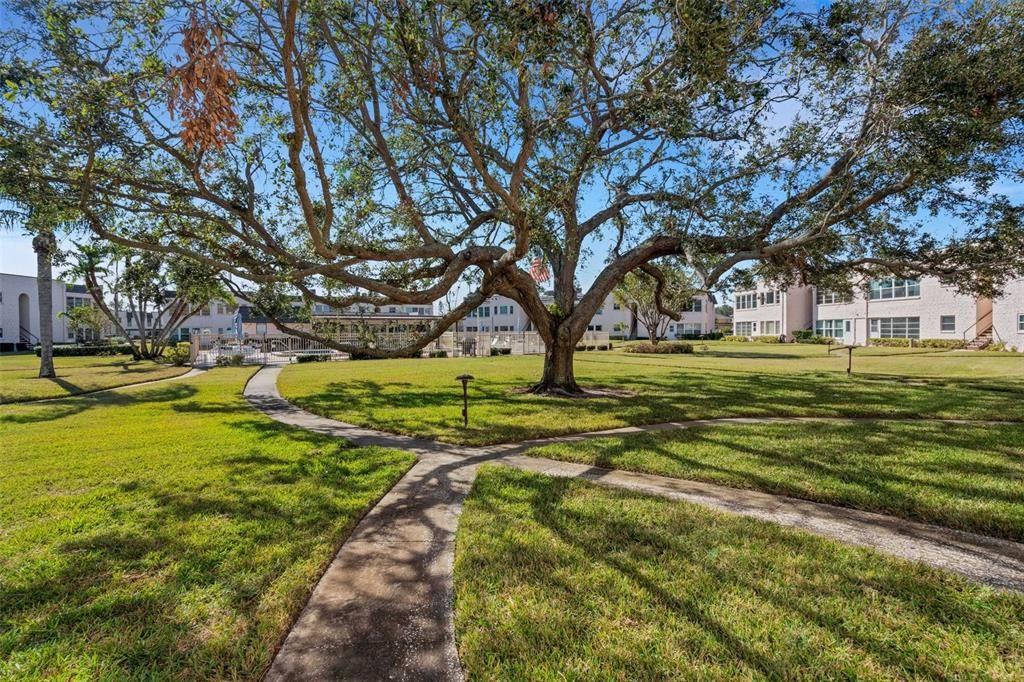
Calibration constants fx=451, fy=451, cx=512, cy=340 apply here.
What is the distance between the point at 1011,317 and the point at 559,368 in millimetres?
31781

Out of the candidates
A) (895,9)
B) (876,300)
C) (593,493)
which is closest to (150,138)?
(593,493)

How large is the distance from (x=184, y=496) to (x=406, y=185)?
8.66 metres

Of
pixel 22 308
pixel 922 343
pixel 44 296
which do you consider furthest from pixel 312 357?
pixel 922 343

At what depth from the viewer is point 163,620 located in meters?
2.72

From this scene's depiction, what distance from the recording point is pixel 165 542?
3.75 m

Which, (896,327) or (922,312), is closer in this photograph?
(922,312)

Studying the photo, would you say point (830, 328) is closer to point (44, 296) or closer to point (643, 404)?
point (643, 404)

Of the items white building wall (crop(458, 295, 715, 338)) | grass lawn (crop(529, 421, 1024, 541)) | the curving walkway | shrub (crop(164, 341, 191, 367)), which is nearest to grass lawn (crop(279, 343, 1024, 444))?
grass lawn (crop(529, 421, 1024, 541))

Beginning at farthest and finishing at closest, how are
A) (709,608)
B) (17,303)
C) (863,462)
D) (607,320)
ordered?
(607,320) → (17,303) → (863,462) → (709,608)

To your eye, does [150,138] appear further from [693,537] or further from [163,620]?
[693,537]

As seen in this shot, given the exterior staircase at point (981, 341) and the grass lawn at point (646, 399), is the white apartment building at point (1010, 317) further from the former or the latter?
the grass lawn at point (646, 399)

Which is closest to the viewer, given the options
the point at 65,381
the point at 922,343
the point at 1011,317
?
the point at 65,381

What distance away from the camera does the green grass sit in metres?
2.29

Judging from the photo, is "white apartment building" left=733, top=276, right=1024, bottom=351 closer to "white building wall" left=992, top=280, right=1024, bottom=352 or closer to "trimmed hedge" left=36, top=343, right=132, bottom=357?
"white building wall" left=992, top=280, right=1024, bottom=352
